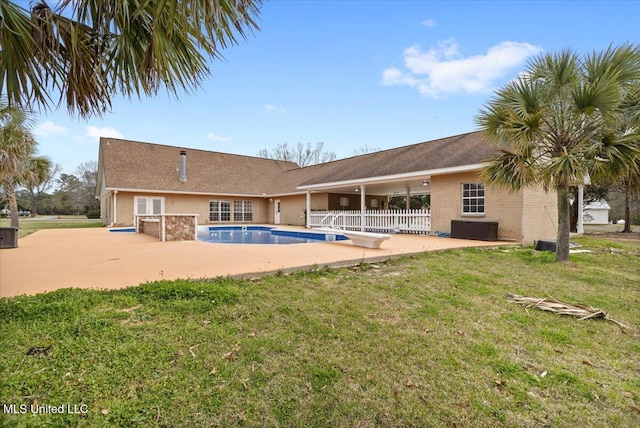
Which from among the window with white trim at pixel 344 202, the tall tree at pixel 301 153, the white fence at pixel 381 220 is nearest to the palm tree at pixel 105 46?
the white fence at pixel 381 220

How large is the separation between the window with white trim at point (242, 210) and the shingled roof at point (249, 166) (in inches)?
51.7

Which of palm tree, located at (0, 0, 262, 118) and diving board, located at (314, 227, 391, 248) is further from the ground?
palm tree, located at (0, 0, 262, 118)

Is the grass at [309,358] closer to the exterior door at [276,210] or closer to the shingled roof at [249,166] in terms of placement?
the shingled roof at [249,166]

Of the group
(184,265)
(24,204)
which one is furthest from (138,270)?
(24,204)

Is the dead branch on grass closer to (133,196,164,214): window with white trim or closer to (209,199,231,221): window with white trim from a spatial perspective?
(133,196,164,214): window with white trim

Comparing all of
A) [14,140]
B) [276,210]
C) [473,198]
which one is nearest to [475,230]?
[473,198]

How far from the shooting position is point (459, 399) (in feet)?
8.52

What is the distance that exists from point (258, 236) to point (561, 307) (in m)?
14.2

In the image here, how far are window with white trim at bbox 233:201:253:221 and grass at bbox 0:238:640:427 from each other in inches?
803

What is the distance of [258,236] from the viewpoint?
1702cm

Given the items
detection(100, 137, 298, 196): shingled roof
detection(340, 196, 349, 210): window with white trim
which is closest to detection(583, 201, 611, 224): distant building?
detection(340, 196, 349, 210): window with white trim

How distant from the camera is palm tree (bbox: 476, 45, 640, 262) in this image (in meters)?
6.98

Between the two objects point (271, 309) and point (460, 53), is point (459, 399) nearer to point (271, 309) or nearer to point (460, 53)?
point (271, 309)

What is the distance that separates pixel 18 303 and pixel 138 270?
2.20 metres
